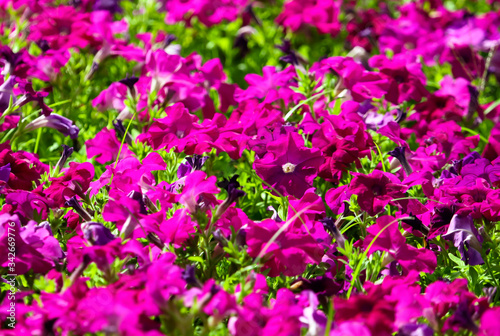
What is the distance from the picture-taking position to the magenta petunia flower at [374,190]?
1845 millimetres

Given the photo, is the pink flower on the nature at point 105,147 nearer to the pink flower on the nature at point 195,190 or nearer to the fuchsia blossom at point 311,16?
the pink flower on the nature at point 195,190

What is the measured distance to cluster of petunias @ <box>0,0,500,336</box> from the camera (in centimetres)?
144

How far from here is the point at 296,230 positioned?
1720 millimetres

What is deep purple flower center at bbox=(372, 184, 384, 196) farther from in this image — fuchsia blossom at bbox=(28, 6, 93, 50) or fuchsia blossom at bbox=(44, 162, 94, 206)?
fuchsia blossom at bbox=(28, 6, 93, 50)

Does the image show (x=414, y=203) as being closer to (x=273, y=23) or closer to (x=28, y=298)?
(x=28, y=298)

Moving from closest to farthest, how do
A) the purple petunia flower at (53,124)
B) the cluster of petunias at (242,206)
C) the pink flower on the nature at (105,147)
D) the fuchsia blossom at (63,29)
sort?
the cluster of petunias at (242,206) < the pink flower on the nature at (105,147) < the purple petunia flower at (53,124) < the fuchsia blossom at (63,29)

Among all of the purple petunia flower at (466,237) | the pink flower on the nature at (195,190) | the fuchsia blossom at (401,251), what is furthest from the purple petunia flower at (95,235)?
the purple petunia flower at (466,237)

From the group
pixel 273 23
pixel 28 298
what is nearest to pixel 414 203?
pixel 28 298

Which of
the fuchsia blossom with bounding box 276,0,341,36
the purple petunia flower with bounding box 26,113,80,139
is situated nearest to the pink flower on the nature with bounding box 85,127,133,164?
the purple petunia flower with bounding box 26,113,80,139

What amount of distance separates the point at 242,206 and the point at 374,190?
1.75ft

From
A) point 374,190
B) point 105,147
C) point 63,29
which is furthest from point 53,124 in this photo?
point 374,190

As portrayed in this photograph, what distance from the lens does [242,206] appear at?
2.20 metres

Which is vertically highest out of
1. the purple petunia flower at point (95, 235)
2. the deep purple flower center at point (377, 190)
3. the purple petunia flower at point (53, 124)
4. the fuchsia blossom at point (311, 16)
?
the purple petunia flower at point (95, 235)

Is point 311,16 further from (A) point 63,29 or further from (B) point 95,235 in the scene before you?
(B) point 95,235
